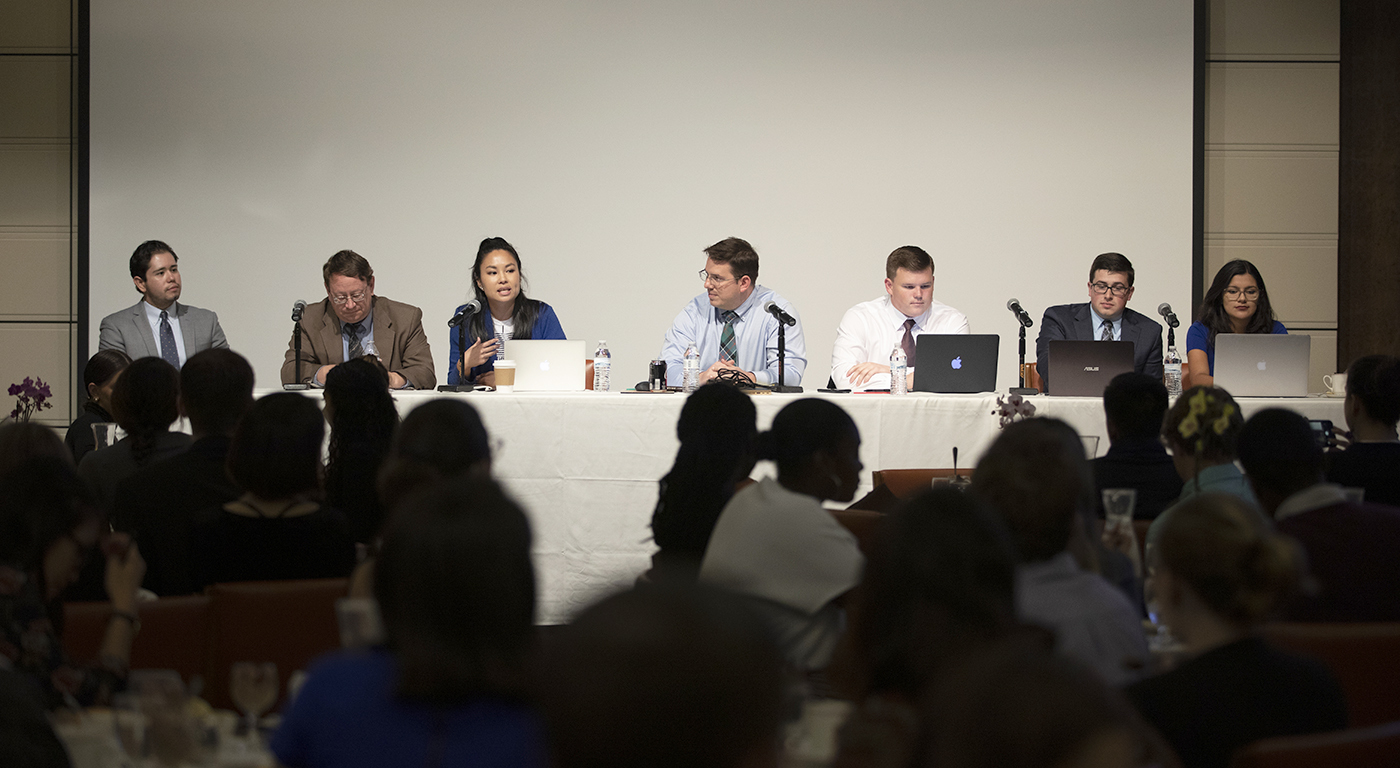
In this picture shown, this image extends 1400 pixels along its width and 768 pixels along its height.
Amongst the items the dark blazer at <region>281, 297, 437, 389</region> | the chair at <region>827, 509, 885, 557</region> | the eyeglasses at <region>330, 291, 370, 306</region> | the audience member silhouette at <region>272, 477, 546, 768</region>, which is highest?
the eyeglasses at <region>330, 291, 370, 306</region>

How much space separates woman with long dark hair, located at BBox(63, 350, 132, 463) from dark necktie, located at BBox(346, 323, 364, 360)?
3.76 feet

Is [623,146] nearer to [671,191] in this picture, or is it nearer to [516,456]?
[671,191]

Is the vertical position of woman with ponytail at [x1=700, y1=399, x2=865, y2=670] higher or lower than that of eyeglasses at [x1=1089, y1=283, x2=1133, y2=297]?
lower

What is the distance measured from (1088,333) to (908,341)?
850mm

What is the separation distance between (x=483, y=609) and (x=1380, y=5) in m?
6.94

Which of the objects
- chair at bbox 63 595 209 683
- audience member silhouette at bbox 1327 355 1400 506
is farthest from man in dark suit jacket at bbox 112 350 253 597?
audience member silhouette at bbox 1327 355 1400 506

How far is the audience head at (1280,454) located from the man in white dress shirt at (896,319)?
9.73 feet

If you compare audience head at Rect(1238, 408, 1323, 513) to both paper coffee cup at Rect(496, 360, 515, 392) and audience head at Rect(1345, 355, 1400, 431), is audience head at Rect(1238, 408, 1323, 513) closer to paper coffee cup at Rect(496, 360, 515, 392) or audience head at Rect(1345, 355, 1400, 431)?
audience head at Rect(1345, 355, 1400, 431)

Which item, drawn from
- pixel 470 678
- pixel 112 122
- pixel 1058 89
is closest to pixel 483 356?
pixel 112 122

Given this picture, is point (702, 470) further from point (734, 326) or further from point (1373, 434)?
point (734, 326)

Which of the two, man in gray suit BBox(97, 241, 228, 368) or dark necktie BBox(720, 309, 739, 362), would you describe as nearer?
man in gray suit BBox(97, 241, 228, 368)

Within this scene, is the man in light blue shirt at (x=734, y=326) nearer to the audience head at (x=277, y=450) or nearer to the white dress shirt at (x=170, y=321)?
the white dress shirt at (x=170, y=321)

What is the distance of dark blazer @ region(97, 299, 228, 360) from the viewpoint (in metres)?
5.34

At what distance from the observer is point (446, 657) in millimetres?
994
